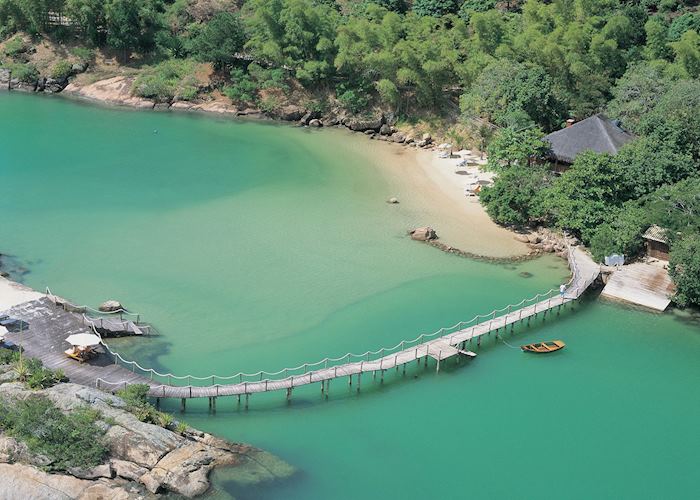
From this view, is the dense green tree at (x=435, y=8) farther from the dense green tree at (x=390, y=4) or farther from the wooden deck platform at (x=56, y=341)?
the wooden deck platform at (x=56, y=341)

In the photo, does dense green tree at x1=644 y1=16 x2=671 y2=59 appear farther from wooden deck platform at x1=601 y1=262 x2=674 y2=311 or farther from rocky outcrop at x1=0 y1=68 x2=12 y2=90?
rocky outcrop at x1=0 y1=68 x2=12 y2=90

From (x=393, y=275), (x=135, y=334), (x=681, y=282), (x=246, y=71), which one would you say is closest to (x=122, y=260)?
(x=135, y=334)

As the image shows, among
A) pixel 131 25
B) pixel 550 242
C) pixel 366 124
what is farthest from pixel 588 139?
pixel 131 25

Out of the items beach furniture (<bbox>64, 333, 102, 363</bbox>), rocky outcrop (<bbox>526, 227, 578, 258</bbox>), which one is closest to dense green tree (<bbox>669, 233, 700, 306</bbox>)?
rocky outcrop (<bbox>526, 227, 578, 258</bbox>)

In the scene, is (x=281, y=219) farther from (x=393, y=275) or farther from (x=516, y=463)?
(x=516, y=463)

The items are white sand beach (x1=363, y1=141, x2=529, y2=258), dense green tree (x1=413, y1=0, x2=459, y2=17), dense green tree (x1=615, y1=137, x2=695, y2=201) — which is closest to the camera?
dense green tree (x1=615, y1=137, x2=695, y2=201)

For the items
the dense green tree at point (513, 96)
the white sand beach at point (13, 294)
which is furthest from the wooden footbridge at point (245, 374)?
the dense green tree at point (513, 96)

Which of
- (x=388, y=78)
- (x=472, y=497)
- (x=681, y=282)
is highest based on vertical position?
(x=388, y=78)
